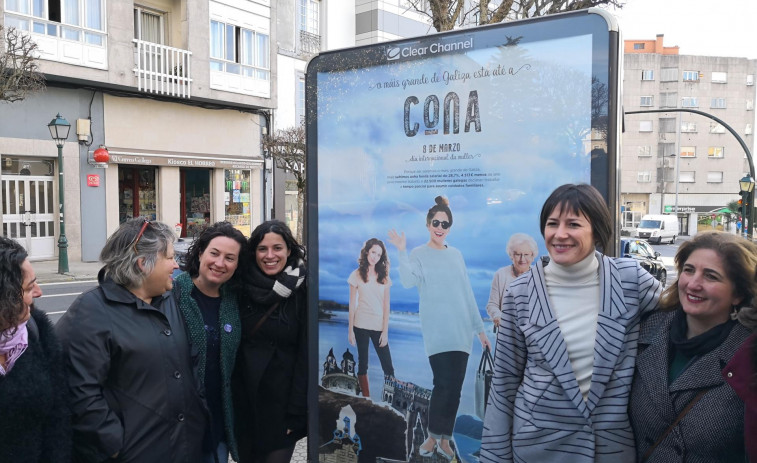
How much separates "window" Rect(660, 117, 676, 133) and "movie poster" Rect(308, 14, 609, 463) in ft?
210

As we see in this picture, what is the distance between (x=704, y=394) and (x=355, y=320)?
1.61 meters

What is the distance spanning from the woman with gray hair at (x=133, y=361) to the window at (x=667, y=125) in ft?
212

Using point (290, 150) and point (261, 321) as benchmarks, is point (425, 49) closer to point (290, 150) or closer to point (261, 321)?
point (261, 321)

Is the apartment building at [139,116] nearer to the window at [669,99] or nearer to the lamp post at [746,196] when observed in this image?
the lamp post at [746,196]

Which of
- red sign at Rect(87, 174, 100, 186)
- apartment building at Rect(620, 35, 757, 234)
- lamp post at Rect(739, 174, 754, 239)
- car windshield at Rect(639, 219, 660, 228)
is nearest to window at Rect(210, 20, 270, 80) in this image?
red sign at Rect(87, 174, 100, 186)

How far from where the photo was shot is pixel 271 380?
3.05 metres

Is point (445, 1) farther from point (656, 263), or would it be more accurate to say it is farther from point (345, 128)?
point (656, 263)

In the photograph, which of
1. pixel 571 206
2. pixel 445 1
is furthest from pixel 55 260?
pixel 571 206

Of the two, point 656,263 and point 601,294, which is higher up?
point 601,294

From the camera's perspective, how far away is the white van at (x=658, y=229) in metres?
41.4

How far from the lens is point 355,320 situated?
2.96 m

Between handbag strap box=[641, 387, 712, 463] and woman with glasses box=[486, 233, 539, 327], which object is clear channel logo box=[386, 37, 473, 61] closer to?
woman with glasses box=[486, 233, 539, 327]

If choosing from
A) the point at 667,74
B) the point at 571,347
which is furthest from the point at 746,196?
the point at 667,74

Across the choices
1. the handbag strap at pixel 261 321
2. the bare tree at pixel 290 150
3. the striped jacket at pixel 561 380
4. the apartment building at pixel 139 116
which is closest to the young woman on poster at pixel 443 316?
the striped jacket at pixel 561 380
